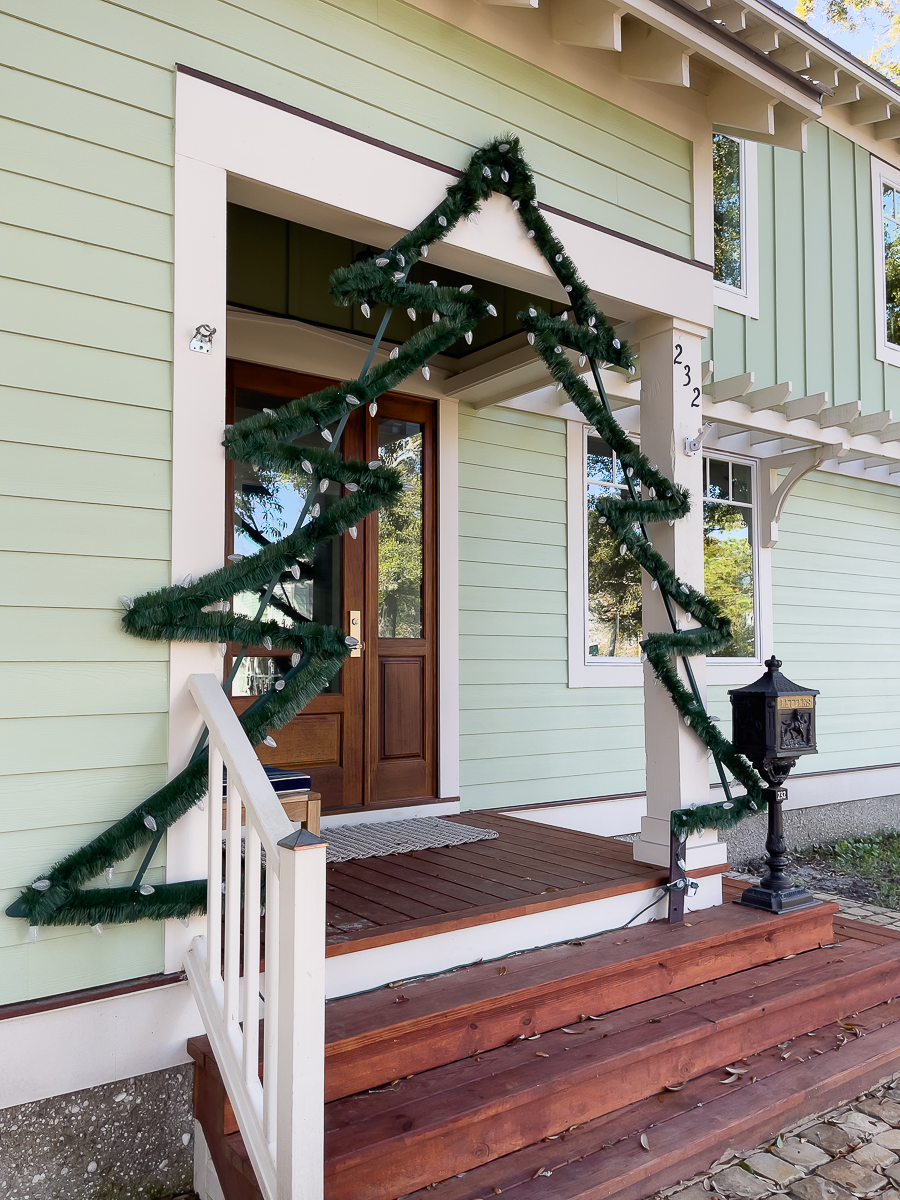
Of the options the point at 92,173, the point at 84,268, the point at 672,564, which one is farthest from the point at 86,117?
the point at 672,564

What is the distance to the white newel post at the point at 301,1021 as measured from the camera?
60.5 inches

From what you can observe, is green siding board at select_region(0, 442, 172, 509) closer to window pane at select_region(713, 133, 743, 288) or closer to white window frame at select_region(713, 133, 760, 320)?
white window frame at select_region(713, 133, 760, 320)

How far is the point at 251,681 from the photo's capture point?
3.73 metres

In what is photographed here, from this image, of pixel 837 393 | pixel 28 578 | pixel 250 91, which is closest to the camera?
pixel 28 578

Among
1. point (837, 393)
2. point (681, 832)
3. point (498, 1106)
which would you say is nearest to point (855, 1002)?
point (681, 832)

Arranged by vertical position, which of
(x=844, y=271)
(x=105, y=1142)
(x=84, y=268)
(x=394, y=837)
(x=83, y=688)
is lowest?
(x=105, y=1142)

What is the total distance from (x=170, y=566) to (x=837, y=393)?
5379mm

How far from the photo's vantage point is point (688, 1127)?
2.22 metres

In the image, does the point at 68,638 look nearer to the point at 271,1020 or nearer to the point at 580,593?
the point at 271,1020

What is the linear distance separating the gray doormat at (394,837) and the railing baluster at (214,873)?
50.2 inches

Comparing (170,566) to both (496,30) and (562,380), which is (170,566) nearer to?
(562,380)

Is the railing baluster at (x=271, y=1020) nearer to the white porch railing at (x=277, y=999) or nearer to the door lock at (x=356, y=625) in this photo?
the white porch railing at (x=277, y=999)

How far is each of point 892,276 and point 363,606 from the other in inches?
215

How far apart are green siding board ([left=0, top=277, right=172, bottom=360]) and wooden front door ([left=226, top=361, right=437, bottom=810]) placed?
63.1 inches
